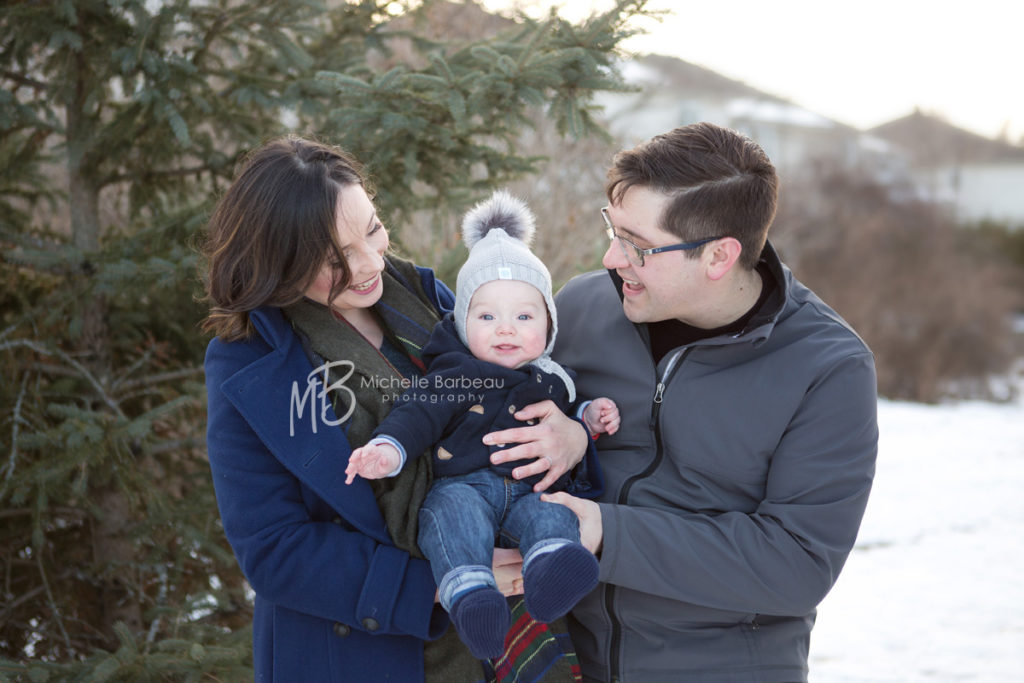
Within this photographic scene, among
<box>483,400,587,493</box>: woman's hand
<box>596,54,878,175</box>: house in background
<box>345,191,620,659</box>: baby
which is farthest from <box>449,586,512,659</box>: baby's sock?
<box>596,54,878,175</box>: house in background

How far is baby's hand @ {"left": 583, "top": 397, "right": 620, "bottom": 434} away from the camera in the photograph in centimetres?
242

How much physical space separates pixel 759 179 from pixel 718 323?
46 cm

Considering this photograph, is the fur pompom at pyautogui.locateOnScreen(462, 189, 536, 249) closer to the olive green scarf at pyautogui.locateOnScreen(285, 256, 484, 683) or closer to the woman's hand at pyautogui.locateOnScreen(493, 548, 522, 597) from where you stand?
the olive green scarf at pyautogui.locateOnScreen(285, 256, 484, 683)

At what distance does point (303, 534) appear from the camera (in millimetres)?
2053

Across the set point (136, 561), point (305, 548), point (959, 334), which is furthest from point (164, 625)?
point (959, 334)

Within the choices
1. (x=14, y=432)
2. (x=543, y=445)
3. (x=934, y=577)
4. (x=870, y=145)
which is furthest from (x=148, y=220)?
(x=870, y=145)

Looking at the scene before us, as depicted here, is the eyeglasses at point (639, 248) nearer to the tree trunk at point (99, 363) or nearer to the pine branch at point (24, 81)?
the tree trunk at point (99, 363)

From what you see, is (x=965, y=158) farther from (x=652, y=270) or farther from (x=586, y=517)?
(x=586, y=517)

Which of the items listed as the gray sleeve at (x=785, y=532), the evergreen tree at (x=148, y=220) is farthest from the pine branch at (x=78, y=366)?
the gray sleeve at (x=785, y=532)

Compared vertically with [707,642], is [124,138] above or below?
above

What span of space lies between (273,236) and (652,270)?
1.11m

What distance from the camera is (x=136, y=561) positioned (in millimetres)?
3703

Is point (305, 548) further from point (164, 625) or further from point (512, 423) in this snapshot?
point (164, 625)

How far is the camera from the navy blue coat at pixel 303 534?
2039 millimetres
